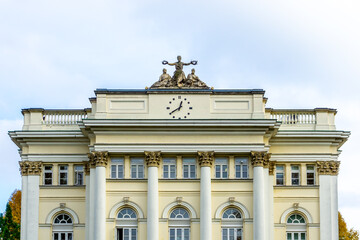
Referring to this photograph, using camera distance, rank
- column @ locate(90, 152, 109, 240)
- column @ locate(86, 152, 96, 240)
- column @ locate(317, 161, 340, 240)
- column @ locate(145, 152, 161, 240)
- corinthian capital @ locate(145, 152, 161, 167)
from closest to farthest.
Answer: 1. column @ locate(90, 152, 109, 240)
2. column @ locate(145, 152, 161, 240)
3. column @ locate(86, 152, 96, 240)
4. corinthian capital @ locate(145, 152, 161, 167)
5. column @ locate(317, 161, 340, 240)

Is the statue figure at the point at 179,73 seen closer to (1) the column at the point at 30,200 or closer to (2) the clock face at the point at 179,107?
(2) the clock face at the point at 179,107

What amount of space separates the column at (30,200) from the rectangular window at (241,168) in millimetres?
12461

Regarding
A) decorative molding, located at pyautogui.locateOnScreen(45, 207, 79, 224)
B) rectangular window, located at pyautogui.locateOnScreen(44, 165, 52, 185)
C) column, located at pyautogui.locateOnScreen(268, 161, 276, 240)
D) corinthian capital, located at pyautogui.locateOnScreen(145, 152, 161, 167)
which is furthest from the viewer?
rectangular window, located at pyautogui.locateOnScreen(44, 165, 52, 185)

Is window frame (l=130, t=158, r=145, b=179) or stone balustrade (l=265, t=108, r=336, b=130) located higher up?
stone balustrade (l=265, t=108, r=336, b=130)

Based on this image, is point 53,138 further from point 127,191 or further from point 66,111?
point 127,191

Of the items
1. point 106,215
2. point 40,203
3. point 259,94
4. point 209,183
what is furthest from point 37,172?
point 259,94

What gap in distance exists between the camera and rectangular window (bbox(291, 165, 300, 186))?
61875mm

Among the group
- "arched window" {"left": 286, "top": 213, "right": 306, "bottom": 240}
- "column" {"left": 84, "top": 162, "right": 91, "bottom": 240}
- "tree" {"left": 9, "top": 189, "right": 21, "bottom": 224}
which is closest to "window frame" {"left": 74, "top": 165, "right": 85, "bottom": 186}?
"column" {"left": 84, "top": 162, "right": 91, "bottom": 240}

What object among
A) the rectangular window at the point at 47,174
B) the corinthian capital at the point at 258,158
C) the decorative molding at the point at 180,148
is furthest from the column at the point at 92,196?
the corinthian capital at the point at 258,158

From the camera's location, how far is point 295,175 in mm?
61969

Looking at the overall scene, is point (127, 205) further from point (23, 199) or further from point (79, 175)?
point (23, 199)

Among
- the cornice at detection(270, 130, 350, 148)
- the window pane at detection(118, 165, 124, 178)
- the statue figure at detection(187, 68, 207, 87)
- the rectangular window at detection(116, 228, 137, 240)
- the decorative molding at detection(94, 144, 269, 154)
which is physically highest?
the statue figure at detection(187, 68, 207, 87)

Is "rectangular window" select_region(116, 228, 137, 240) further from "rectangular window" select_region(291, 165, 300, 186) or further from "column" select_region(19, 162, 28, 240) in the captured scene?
"rectangular window" select_region(291, 165, 300, 186)

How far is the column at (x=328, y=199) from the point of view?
60.5 meters
